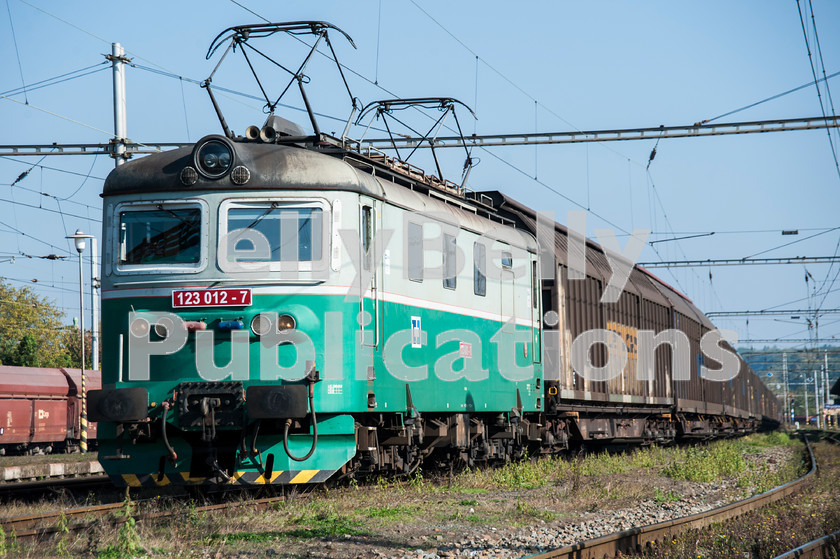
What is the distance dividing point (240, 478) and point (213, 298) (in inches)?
75.9

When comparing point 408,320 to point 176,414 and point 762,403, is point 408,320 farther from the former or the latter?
point 762,403

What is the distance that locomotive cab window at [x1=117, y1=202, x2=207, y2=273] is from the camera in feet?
33.0

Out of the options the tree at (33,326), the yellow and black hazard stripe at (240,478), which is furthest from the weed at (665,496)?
the tree at (33,326)

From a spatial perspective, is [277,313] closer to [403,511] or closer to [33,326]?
[403,511]

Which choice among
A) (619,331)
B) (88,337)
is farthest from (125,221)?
(88,337)

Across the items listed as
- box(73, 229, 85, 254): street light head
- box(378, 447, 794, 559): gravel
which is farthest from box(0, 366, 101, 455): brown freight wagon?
box(378, 447, 794, 559): gravel

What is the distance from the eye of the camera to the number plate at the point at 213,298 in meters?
9.88

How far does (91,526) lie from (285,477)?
2148mm

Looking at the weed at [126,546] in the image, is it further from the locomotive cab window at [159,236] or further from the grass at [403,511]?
the locomotive cab window at [159,236]

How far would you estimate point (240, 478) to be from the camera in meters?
9.82

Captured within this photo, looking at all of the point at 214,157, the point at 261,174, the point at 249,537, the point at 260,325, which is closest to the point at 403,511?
the point at 249,537

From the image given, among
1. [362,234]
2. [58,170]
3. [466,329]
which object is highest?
[58,170]

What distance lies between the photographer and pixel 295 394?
943 centimetres

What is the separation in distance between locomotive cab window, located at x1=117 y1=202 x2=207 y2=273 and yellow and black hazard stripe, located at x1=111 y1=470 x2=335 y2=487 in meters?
2.22
